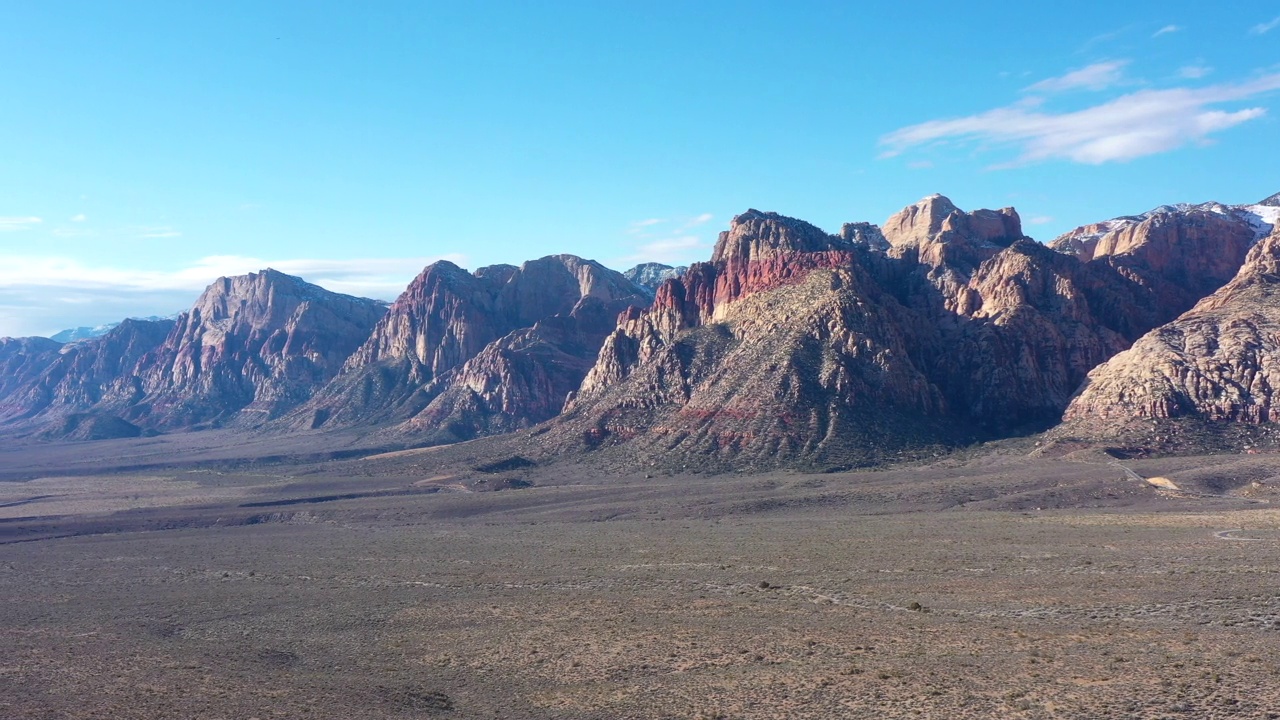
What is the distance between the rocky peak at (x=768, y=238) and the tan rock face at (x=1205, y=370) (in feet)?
134

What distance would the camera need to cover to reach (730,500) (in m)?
82.5

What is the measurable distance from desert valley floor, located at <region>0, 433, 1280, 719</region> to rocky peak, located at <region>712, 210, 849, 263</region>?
4626cm

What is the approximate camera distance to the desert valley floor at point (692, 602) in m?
32.2

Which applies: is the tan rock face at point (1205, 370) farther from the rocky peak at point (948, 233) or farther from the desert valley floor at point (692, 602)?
the rocky peak at point (948, 233)

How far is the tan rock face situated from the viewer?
91.9 m

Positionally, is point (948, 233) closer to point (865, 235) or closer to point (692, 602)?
point (865, 235)

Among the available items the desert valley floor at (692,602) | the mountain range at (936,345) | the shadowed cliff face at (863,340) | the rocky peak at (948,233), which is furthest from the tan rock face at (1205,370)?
the rocky peak at (948,233)

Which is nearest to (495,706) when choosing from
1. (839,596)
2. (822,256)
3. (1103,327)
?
(839,596)

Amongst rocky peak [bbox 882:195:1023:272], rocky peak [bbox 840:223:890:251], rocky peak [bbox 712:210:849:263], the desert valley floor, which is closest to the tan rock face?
the desert valley floor

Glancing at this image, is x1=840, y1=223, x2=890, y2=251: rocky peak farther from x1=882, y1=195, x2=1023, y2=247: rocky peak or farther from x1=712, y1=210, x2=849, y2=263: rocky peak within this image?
x1=712, y1=210, x2=849, y2=263: rocky peak

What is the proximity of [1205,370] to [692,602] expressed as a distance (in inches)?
2797

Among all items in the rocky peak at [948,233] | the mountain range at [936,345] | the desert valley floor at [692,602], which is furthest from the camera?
the rocky peak at [948,233]

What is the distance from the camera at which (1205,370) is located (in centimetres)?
9425

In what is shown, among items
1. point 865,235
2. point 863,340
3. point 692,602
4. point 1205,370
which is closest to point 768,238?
point 863,340
